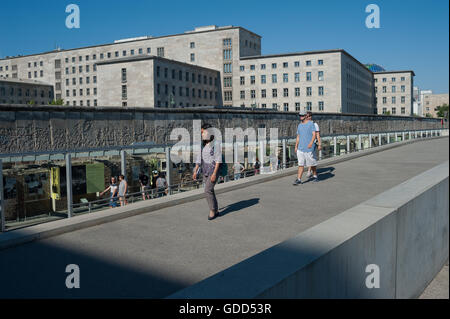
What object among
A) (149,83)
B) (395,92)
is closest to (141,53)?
(149,83)

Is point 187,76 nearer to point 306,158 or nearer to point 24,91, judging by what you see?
point 24,91

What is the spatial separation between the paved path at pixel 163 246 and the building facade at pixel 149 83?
65.4 meters

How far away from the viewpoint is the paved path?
4395mm

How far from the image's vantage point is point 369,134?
25125 mm

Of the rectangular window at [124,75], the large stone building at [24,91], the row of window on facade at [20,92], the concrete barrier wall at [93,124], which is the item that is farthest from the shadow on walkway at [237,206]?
the row of window on facade at [20,92]

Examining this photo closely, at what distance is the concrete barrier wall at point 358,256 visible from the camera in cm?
332

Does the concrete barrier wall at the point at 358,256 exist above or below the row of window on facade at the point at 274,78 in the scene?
below

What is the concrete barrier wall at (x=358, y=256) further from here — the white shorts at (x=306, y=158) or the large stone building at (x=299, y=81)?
the large stone building at (x=299, y=81)

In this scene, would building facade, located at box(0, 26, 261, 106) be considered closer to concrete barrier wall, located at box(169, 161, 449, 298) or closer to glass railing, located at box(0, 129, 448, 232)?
glass railing, located at box(0, 129, 448, 232)

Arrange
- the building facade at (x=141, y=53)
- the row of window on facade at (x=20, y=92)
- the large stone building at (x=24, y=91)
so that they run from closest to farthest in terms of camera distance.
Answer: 1. the building facade at (x=141, y=53)
2. the row of window on facade at (x=20, y=92)
3. the large stone building at (x=24, y=91)

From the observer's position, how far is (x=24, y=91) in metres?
102

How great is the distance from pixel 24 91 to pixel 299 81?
208 feet

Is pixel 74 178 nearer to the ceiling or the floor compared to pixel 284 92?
nearer to the floor
